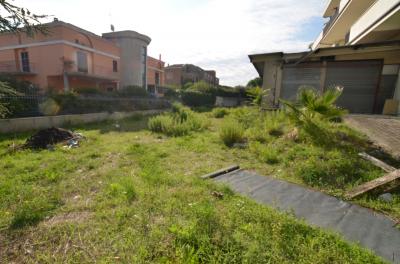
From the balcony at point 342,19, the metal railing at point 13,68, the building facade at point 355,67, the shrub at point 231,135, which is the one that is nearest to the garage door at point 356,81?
the building facade at point 355,67

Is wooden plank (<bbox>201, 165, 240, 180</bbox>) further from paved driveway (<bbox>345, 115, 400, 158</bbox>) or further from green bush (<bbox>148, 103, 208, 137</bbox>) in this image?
green bush (<bbox>148, 103, 208, 137</bbox>)

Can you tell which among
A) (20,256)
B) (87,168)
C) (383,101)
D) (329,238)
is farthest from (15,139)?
(383,101)

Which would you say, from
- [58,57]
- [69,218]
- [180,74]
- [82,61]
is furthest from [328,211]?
[180,74]

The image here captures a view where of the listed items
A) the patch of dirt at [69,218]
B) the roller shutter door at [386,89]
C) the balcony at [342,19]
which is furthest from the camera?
the balcony at [342,19]

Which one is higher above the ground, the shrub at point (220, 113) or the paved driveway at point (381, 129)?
the paved driveway at point (381, 129)

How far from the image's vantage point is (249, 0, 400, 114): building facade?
815cm

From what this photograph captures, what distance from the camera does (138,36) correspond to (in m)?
24.9

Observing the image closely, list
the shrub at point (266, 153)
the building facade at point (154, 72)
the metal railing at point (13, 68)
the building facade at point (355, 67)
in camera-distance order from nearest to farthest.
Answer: the shrub at point (266, 153) < the building facade at point (355, 67) < the metal railing at point (13, 68) < the building facade at point (154, 72)

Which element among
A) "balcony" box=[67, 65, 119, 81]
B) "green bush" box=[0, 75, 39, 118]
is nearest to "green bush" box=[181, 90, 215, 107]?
"balcony" box=[67, 65, 119, 81]

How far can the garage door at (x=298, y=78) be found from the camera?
33.1ft

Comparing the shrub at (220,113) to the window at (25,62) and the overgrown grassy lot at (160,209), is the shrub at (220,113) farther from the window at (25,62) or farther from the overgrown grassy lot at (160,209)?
the window at (25,62)

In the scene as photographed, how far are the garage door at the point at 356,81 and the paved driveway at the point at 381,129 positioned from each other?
1.60 metres

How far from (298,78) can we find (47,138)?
36.2 feet

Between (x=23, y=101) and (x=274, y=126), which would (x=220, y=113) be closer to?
(x=274, y=126)
